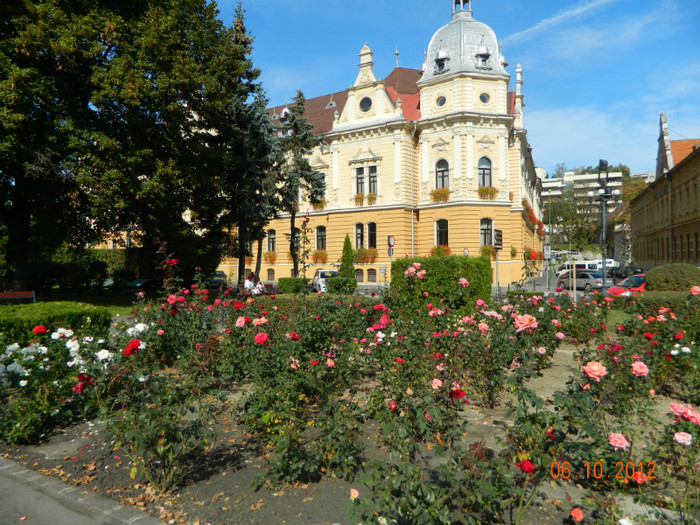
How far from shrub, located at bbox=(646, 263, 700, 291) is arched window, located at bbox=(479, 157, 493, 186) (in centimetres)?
1748

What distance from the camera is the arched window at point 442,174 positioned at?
32531mm

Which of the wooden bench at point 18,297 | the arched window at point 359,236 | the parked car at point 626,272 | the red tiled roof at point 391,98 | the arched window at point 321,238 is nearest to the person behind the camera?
the wooden bench at point 18,297

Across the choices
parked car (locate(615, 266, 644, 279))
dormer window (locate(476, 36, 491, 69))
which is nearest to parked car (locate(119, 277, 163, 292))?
dormer window (locate(476, 36, 491, 69))

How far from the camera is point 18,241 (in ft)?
59.4

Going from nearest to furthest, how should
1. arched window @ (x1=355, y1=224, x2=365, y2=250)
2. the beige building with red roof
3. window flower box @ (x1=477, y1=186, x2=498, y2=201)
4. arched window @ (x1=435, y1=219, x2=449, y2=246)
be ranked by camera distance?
window flower box @ (x1=477, y1=186, x2=498, y2=201) < arched window @ (x1=435, y1=219, x2=449, y2=246) < arched window @ (x1=355, y1=224, x2=365, y2=250) < the beige building with red roof

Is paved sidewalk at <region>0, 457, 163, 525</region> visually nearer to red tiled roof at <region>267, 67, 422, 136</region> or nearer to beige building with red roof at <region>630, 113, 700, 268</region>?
red tiled roof at <region>267, 67, 422, 136</region>

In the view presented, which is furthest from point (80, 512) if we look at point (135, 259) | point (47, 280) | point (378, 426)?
point (47, 280)

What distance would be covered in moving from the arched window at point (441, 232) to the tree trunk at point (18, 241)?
80.7ft

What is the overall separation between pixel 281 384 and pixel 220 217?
18184mm

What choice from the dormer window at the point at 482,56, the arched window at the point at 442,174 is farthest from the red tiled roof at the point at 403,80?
the arched window at the point at 442,174

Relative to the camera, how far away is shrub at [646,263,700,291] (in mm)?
14411

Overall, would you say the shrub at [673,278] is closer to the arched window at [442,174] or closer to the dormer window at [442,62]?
the arched window at [442,174]

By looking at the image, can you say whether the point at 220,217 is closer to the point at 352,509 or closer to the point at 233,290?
the point at 233,290

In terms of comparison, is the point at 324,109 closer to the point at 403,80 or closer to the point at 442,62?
the point at 403,80
